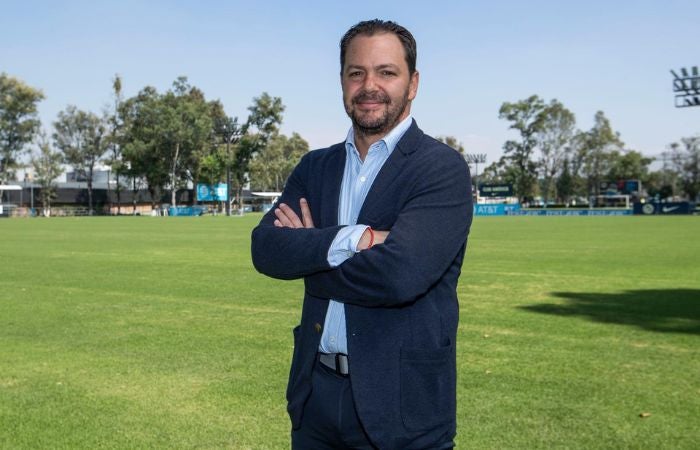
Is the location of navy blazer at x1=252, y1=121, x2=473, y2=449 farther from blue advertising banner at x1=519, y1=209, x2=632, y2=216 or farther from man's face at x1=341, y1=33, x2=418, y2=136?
blue advertising banner at x1=519, y1=209, x2=632, y2=216

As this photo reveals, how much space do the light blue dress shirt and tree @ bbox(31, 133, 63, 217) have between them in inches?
3780

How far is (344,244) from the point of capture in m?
2.56

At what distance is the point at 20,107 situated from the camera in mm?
93500

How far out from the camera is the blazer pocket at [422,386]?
241 cm

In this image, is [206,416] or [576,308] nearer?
[206,416]

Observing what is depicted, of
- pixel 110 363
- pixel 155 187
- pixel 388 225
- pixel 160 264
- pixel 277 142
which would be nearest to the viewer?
pixel 388 225

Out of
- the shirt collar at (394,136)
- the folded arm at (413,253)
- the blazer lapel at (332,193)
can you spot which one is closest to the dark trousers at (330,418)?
the folded arm at (413,253)

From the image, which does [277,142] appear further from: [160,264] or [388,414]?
[388,414]

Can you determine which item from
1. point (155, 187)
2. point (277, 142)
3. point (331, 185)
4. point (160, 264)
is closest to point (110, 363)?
point (331, 185)

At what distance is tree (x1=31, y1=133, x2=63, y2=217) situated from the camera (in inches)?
3666

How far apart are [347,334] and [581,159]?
125214 mm

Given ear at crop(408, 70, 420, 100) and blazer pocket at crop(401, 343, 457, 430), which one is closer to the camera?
blazer pocket at crop(401, 343, 457, 430)

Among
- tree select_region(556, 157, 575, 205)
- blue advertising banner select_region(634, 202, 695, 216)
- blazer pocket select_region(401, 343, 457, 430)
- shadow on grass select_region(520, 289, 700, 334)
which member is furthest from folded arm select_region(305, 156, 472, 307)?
tree select_region(556, 157, 575, 205)

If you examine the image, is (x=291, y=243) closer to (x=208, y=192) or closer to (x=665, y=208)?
(x=665, y=208)
